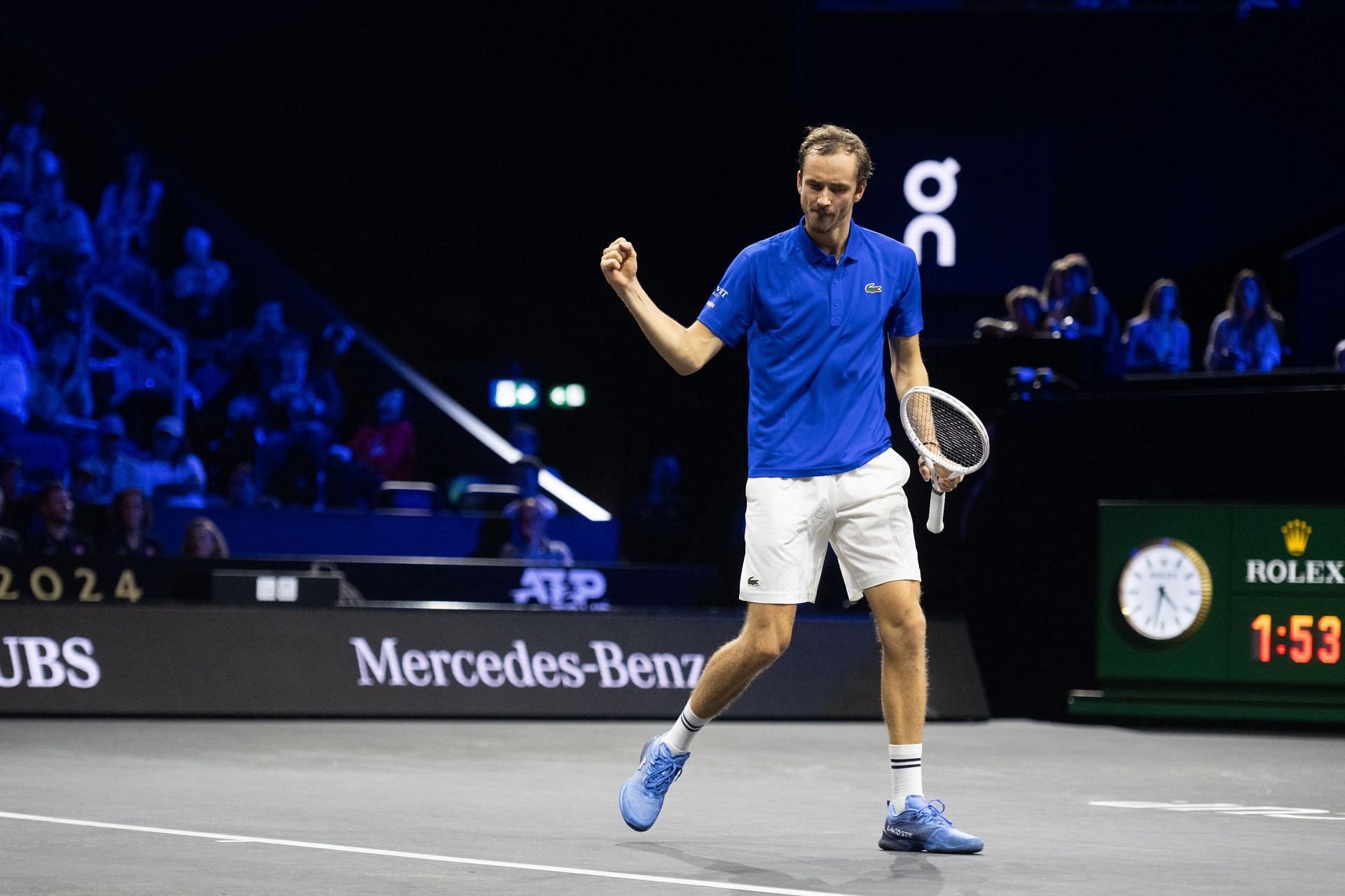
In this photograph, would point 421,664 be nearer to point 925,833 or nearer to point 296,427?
point 925,833

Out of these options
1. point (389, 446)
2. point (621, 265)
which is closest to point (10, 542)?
point (389, 446)

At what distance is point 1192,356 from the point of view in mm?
14148

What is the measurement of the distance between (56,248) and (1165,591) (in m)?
10.2

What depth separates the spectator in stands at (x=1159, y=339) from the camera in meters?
11.8

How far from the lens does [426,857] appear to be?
466cm

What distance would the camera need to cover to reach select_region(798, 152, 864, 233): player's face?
499 centimetres

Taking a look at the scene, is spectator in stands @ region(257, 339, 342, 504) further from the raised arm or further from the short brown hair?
the short brown hair

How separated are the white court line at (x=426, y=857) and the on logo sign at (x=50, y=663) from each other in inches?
152

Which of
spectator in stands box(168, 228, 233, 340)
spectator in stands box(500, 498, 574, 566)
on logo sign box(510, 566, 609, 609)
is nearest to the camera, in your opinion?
on logo sign box(510, 566, 609, 609)

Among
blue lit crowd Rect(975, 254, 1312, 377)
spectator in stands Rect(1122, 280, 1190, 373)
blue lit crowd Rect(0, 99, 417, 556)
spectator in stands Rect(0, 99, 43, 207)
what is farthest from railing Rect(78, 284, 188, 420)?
spectator in stands Rect(1122, 280, 1190, 373)

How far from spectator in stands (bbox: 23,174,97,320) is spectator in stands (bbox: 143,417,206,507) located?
2.00m

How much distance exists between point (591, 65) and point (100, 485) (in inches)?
297

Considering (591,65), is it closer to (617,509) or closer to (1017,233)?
(617,509)

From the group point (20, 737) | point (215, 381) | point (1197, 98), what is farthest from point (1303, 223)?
point (20, 737)
